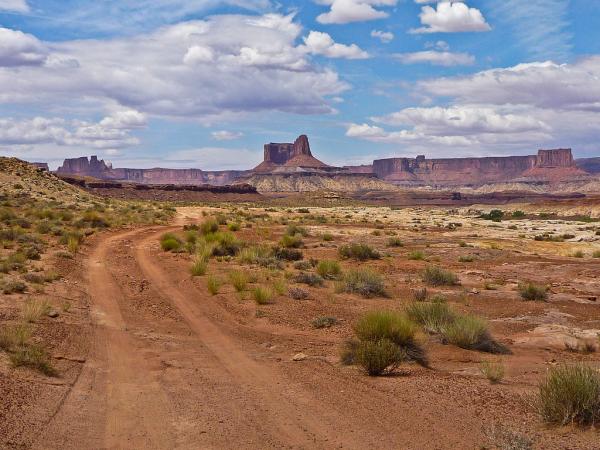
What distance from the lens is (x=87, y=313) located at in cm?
1146

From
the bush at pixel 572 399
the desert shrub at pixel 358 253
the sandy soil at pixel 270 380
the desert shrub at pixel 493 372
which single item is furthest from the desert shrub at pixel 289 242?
the bush at pixel 572 399

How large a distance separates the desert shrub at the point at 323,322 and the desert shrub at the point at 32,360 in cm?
535

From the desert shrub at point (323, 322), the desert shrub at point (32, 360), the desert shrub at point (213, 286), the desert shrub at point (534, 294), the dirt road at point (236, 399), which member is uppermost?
the desert shrub at point (32, 360)

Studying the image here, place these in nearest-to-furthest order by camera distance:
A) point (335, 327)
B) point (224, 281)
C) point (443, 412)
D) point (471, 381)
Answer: point (443, 412) < point (471, 381) < point (335, 327) < point (224, 281)

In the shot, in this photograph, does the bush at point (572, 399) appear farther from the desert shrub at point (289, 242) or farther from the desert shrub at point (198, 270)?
the desert shrub at point (289, 242)

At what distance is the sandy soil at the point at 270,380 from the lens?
591 centimetres

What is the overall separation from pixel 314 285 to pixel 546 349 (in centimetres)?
739

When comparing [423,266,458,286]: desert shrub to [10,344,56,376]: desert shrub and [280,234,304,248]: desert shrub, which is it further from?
[10,344,56,376]: desert shrub

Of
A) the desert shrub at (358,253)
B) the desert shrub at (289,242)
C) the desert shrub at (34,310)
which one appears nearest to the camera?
the desert shrub at (34,310)

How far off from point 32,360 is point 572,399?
6.91 m

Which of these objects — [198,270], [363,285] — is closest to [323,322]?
[363,285]

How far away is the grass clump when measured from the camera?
26.8ft

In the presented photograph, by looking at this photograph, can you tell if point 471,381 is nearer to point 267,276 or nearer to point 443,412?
point 443,412

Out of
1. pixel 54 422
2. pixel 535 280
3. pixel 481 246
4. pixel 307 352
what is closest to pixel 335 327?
pixel 307 352
